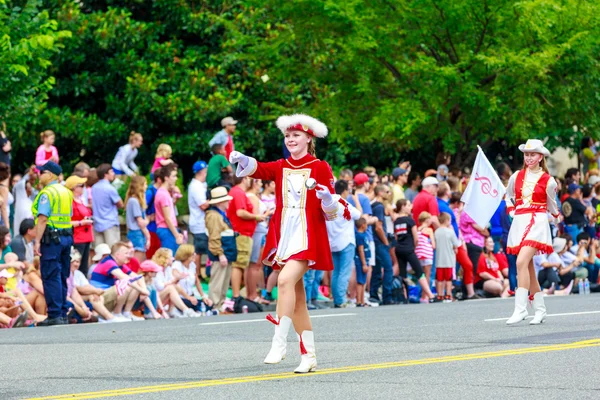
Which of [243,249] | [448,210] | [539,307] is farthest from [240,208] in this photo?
[539,307]

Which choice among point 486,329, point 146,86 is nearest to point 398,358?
point 486,329

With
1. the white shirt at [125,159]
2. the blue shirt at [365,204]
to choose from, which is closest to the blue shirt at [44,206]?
the blue shirt at [365,204]

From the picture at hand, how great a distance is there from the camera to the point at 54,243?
53.9 feet

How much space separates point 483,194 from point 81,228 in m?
5.55

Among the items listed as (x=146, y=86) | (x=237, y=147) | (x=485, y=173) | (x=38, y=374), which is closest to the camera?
(x=38, y=374)

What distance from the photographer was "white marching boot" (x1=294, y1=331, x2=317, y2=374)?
9.64 metres

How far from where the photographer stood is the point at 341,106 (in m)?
30.7

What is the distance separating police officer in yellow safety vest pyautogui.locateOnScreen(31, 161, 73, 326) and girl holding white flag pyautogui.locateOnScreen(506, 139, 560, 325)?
555cm

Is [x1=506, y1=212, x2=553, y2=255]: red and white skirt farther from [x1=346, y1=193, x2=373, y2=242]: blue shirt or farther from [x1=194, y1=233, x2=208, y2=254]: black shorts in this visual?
[x1=194, y1=233, x2=208, y2=254]: black shorts

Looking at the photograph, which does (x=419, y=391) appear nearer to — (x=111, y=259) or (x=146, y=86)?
(x=111, y=259)

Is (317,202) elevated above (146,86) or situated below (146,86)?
below

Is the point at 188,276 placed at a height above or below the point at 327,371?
above

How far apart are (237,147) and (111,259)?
43.5 feet

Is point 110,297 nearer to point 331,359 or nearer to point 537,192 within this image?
point 537,192
